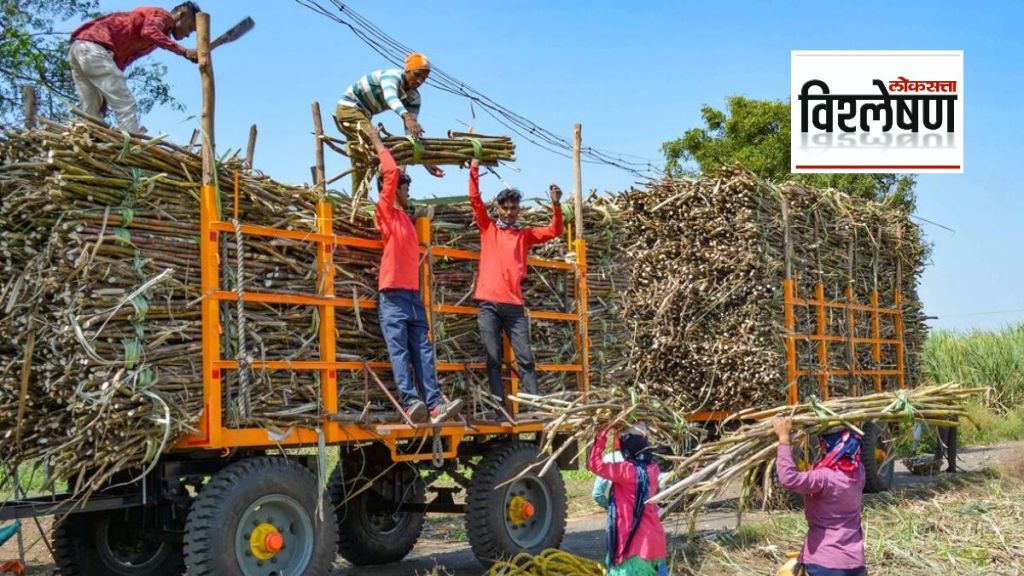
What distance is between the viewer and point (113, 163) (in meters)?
6.66

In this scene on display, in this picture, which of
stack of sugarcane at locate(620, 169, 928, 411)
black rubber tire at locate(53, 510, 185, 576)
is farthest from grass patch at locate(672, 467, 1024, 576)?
black rubber tire at locate(53, 510, 185, 576)

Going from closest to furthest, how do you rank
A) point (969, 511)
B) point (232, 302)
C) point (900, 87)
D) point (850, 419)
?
point (850, 419) < point (232, 302) < point (969, 511) < point (900, 87)

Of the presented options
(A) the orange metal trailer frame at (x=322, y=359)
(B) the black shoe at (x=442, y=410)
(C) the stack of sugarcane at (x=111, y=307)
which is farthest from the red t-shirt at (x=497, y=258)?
(C) the stack of sugarcane at (x=111, y=307)

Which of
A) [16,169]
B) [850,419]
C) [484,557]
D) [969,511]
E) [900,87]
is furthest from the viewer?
[900,87]

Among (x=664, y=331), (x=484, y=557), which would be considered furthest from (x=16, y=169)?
(x=664, y=331)

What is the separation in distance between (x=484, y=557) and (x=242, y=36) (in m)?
4.13

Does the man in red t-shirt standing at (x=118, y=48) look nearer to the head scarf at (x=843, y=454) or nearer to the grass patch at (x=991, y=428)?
the head scarf at (x=843, y=454)

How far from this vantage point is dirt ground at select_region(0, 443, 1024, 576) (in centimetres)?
934

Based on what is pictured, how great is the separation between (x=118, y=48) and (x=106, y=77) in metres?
0.26

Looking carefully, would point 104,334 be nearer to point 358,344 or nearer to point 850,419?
point 358,344

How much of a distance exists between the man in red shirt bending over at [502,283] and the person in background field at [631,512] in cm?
231

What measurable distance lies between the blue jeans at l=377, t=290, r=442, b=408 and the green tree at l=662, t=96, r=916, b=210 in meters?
18.5

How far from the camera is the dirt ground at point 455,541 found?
9336 mm

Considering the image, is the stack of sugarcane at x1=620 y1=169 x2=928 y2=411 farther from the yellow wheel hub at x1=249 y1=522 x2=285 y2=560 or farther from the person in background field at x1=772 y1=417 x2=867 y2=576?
the person in background field at x1=772 y1=417 x2=867 y2=576
